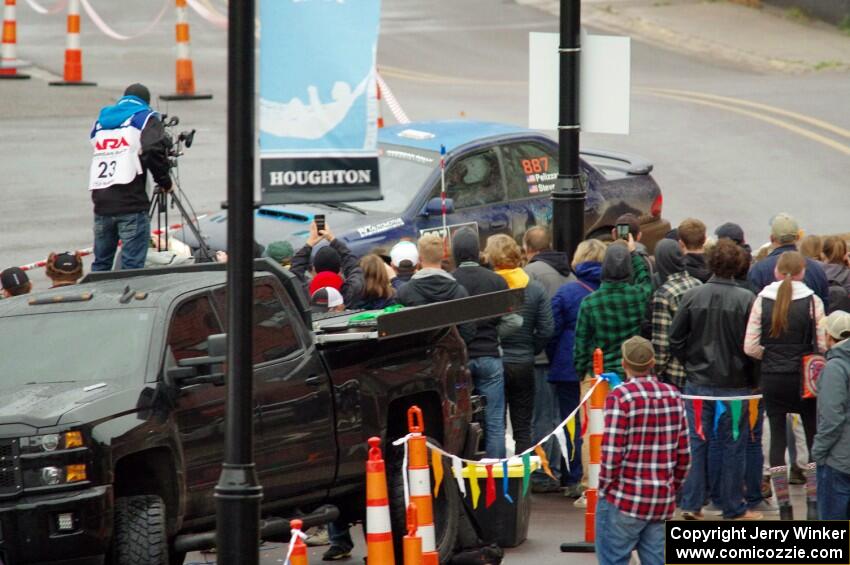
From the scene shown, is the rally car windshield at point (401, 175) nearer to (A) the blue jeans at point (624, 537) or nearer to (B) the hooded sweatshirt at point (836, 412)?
(B) the hooded sweatshirt at point (836, 412)

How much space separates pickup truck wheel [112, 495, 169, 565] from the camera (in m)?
8.53

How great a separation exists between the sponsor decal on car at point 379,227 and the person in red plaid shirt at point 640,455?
611 centimetres

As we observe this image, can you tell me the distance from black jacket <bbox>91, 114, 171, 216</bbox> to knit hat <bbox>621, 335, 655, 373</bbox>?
5.40 meters

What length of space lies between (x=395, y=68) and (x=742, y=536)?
22.2 m

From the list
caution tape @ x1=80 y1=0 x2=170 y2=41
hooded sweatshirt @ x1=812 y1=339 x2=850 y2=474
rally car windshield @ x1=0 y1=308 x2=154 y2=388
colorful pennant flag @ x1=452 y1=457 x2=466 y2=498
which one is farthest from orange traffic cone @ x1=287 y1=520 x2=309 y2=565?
caution tape @ x1=80 y1=0 x2=170 y2=41

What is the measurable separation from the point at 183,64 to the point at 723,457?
15.2 m

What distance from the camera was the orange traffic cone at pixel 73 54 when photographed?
24828 millimetres

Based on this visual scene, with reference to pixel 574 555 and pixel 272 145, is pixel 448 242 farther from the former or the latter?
pixel 272 145

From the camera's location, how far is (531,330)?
1213cm

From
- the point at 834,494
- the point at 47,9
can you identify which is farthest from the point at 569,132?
the point at 47,9

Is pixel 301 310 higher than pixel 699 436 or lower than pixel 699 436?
higher

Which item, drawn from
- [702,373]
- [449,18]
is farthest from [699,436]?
[449,18]

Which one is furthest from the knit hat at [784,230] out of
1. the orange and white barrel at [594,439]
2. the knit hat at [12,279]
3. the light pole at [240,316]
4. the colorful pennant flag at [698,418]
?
the light pole at [240,316]

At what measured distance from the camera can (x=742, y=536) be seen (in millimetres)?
9172
